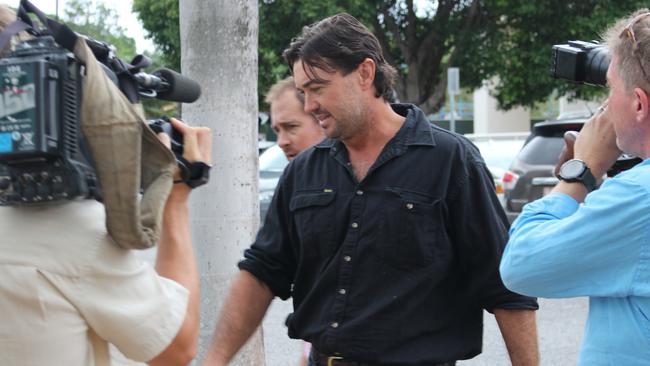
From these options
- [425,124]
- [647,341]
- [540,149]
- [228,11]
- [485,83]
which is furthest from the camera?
[485,83]

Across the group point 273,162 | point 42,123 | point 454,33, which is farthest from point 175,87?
point 454,33

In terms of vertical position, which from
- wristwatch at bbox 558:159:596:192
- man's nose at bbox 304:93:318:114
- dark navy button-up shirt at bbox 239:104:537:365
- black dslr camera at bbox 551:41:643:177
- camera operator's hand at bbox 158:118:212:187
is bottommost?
dark navy button-up shirt at bbox 239:104:537:365

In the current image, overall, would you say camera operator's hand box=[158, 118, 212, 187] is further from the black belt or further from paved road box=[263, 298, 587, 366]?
paved road box=[263, 298, 587, 366]

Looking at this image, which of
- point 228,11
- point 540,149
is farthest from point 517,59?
point 228,11

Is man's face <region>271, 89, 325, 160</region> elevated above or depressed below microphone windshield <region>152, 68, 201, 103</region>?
below

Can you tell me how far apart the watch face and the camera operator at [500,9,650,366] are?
1 centimetres

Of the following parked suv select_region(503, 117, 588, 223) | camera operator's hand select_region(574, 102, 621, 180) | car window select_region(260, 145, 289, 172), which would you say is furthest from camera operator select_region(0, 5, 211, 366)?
car window select_region(260, 145, 289, 172)

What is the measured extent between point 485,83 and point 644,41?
74.9 feet

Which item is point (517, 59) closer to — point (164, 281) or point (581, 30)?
point (581, 30)

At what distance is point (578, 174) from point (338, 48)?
1.05 metres

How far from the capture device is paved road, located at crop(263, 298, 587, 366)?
789 centimetres

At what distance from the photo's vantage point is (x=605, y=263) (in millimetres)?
2295

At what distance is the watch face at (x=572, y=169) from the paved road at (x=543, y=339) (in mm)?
5362

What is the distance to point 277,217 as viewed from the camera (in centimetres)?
346
